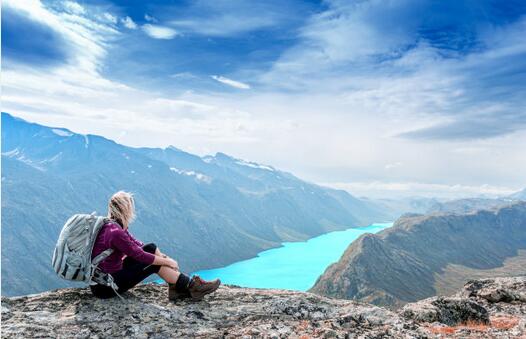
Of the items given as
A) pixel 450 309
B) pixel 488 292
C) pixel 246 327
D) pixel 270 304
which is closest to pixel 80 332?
pixel 246 327

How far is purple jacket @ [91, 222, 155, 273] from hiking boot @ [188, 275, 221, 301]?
80.0 inches

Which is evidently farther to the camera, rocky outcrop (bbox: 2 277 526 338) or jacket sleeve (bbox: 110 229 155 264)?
jacket sleeve (bbox: 110 229 155 264)

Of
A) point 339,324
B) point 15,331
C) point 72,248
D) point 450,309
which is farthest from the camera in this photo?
point 450,309

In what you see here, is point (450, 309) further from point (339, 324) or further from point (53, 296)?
point (53, 296)

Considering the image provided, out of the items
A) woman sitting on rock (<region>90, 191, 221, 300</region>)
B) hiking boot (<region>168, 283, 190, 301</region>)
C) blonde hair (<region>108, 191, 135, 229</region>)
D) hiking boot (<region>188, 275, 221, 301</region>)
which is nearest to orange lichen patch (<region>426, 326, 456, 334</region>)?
hiking boot (<region>188, 275, 221, 301</region>)

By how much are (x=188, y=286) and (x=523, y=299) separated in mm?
16551

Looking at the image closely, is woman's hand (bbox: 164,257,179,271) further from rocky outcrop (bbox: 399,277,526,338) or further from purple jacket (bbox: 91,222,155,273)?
rocky outcrop (bbox: 399,277,526,338)

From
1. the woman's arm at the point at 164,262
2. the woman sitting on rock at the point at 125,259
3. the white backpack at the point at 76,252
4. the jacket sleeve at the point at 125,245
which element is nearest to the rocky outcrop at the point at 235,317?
the woman sitting on rock at the point at 125,259

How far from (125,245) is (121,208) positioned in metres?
1.21

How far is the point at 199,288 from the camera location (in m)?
12.2

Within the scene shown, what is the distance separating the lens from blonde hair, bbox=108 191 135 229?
1102 cm

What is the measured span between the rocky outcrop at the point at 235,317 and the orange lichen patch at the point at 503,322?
0.11 ft

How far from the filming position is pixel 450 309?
1420 centimetres

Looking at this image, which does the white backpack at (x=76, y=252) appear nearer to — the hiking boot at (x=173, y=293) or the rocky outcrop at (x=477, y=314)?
the hiking boot at (x=173, y=293)
